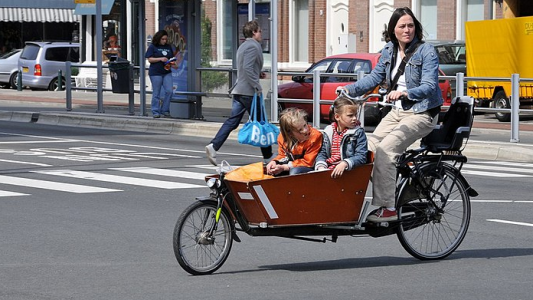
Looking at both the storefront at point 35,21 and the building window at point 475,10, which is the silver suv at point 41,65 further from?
the building window at point 475,10

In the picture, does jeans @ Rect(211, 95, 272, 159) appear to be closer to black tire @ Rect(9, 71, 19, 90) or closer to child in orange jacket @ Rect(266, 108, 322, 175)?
child in orange jacket @ Rect(266, 108, 322, 175)

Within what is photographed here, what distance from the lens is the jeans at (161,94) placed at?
21.3 m

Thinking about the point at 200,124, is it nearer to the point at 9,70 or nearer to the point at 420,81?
the point at 420,81

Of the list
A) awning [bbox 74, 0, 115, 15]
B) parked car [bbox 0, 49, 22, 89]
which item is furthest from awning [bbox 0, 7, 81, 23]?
parked car [bbox 0, 49, 22, 89]

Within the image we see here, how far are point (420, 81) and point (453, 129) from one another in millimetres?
453

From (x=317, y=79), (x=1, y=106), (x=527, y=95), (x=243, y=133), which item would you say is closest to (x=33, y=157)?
(x=243, y=133)

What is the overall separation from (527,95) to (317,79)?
4.93m

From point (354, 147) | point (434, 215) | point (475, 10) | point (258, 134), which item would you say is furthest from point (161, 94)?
point (354, 147)

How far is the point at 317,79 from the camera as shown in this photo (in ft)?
63.6

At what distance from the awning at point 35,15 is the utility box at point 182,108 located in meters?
26.6

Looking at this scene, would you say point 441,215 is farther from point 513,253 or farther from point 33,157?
point 33,157

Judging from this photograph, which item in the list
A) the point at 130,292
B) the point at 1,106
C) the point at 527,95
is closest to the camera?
the point at 130,292

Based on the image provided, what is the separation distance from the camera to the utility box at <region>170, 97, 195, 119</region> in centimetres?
2220

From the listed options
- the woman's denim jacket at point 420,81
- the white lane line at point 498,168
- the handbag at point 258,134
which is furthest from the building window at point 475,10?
the woman's denim jacket at point 420,81
